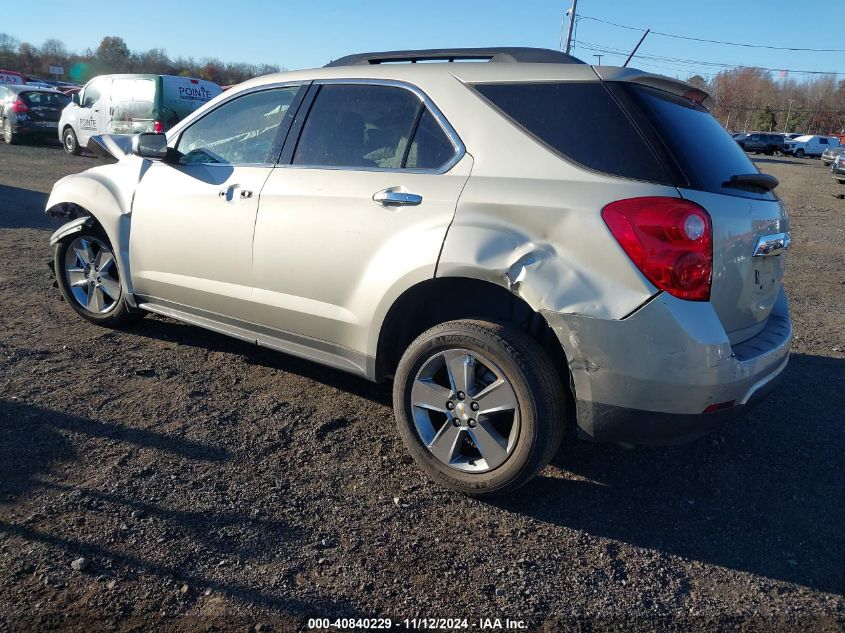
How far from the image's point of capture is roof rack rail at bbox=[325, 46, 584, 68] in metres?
3.24

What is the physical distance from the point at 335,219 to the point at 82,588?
195cm

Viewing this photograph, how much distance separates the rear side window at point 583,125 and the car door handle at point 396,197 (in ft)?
1.85

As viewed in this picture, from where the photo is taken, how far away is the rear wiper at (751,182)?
9.61 ft

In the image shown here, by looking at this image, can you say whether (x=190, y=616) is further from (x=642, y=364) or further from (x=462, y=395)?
(x=642, y=364)

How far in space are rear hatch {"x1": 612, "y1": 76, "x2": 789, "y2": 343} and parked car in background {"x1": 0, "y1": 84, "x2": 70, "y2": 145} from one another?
2091 cm

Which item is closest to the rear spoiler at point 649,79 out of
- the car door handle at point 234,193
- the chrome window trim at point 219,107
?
the chrome window trim at point 219,107

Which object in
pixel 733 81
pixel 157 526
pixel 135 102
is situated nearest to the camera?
pixel 157 526

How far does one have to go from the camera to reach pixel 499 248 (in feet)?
9.38

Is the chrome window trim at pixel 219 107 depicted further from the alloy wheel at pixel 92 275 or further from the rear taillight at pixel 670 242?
the rear taillight at pixel 670 242

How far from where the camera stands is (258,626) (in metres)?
2.25

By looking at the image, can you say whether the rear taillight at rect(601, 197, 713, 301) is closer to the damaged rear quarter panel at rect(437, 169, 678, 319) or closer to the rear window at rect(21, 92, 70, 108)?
the damaged rear quarter panel at rect(437, 169, 678, 319)

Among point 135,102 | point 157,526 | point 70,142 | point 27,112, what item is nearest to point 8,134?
point 27,112

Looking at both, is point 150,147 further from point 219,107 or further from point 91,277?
point 91,277

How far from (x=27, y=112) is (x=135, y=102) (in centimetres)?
577
